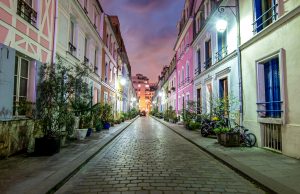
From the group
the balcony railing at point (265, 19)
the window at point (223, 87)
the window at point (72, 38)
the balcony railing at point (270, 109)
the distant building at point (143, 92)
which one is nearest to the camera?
the balcony railing at point (270, 109)

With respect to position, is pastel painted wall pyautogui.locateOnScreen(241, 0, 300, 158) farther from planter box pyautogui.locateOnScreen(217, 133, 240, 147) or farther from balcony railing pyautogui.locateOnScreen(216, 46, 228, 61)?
balcony railing pyautogui.locateOnScreen(216, 46, 228, 61)

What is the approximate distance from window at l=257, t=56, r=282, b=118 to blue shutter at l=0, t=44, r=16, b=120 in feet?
26.7

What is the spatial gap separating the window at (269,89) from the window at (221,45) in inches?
174

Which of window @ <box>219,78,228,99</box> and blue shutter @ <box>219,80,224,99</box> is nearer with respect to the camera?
window @ <box>219,78,228,99</box>

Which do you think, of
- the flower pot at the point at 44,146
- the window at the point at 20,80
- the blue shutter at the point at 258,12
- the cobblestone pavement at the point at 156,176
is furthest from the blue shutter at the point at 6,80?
the blue shutter at the point at 258,12

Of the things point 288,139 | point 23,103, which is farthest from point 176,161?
point 23,103

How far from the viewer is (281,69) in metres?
8.05

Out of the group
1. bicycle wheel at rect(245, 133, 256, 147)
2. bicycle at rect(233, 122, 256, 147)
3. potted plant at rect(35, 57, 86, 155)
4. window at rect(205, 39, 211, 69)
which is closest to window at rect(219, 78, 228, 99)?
window at rect(205, 39, 211, 69)

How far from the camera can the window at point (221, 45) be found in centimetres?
1396

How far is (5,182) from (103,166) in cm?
249

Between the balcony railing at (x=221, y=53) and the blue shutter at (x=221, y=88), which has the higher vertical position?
the balcony railing at (x=221, y=53)

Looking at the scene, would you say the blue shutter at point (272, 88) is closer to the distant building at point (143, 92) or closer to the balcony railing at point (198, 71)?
the balcony railing at point (198, 71)

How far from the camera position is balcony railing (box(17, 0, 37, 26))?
26.6 feet

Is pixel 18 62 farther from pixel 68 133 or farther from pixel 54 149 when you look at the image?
pixel 68 133
